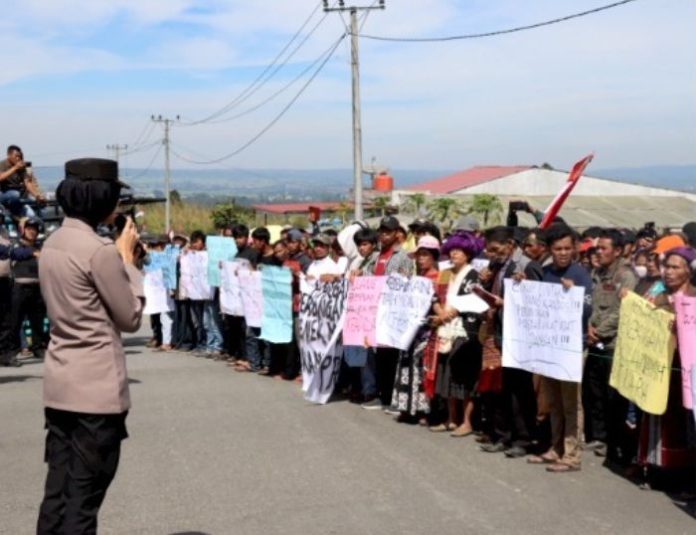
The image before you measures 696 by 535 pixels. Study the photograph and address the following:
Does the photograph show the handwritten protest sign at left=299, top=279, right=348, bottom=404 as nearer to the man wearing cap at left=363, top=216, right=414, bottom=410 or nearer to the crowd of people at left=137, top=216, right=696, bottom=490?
the crowd of people at left=137, top=216, right=696, bottom=490

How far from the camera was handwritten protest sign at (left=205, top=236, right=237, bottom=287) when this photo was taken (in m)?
14.7

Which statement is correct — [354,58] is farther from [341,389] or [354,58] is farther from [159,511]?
[159,511]

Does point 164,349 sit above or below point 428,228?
below

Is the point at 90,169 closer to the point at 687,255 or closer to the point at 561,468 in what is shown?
the point at 687,255

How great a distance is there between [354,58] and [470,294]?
855 inches

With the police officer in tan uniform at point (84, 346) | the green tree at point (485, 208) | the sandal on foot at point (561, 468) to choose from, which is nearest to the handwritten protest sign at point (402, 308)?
the sandal on foot at point (561, 468)

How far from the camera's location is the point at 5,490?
24.6 feet

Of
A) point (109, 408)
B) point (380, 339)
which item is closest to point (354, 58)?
point (380, 339)

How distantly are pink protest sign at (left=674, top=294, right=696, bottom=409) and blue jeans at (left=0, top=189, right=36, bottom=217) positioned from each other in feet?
43.9

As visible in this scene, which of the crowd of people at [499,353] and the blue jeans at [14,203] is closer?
the crowd of people at [499,353]

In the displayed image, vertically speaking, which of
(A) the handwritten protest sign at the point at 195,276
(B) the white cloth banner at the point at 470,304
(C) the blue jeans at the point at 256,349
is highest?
(B) the white cloth banner at the point at 470,304

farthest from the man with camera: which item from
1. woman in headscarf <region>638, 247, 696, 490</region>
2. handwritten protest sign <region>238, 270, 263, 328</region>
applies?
woman in headscarf <region>638, 247, 696, 490</region>

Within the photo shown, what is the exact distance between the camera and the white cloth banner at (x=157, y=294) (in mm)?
16094

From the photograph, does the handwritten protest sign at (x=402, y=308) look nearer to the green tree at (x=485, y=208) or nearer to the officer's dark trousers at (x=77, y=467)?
the officer's dark trousers at (x=77, y=467)
